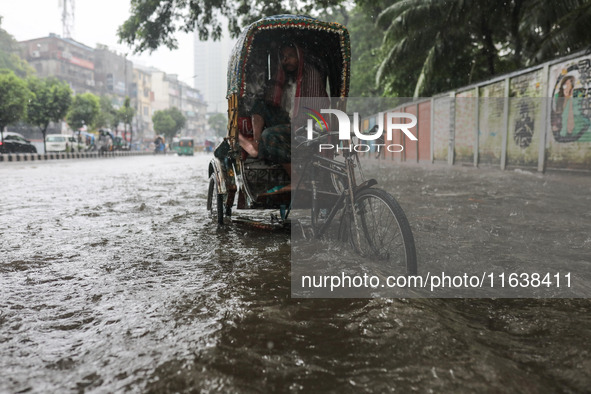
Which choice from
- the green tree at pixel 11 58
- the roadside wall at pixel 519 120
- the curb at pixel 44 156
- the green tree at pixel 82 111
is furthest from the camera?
the green tree at pixel 11 58

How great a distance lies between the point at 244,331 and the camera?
6.47ft

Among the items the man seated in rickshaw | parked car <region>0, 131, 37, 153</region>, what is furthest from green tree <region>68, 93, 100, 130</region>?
the man seated in rickshaw

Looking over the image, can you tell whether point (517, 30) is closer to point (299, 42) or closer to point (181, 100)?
point (299, 42)

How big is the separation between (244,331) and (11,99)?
1241 inches

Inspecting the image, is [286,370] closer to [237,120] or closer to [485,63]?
[237,120]

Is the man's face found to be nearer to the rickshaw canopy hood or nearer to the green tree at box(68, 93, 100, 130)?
the rickshaw canopy hood

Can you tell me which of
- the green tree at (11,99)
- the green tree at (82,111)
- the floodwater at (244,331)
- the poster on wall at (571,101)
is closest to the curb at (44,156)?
the green tree at (11,99)

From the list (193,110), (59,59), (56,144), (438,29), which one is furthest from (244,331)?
(193,110)

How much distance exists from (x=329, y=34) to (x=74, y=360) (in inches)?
152

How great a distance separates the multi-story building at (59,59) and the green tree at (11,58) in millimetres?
2094

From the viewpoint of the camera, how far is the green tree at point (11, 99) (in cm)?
2700

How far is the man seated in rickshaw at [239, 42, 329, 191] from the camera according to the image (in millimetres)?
4113

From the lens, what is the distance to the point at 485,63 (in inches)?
779

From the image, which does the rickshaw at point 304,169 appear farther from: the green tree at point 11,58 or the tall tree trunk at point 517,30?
the green tree at point 11,58
